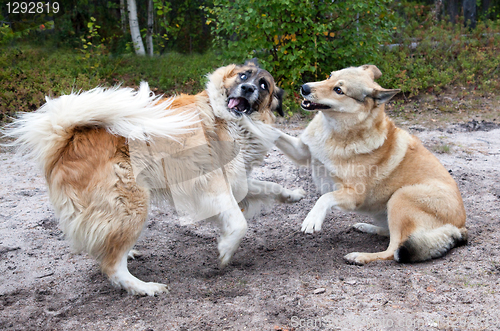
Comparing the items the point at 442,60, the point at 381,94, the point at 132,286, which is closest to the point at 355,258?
the point at 381,94

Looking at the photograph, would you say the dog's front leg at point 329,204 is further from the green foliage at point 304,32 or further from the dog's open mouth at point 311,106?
the green foliage at point 304,32

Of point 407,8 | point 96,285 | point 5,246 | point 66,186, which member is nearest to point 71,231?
point 66,186

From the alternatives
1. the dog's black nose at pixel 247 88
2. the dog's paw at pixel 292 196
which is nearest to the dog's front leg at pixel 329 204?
the dog's paw at pixel 292 196

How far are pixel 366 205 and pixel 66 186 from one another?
8.43ft

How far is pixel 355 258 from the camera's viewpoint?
3.36m

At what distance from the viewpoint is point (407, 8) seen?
580 inches

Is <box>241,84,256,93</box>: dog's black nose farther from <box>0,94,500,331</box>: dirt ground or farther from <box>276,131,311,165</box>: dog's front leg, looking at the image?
<box>0,94,500,331</box>: dirt ground

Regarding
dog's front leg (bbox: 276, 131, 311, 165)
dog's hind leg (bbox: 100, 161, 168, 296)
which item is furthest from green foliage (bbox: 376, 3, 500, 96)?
dog's hind leg (bbox: 100, 161, 168, 296)

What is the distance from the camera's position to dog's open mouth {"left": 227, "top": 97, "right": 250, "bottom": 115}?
11.6 feet

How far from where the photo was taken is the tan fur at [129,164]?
9.25ft

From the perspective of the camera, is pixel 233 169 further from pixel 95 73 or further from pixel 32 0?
pixel 32 0

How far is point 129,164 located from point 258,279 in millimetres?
1289

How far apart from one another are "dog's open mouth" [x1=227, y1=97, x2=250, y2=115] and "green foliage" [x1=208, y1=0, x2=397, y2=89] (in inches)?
162

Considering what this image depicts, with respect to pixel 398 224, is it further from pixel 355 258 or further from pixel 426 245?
pixel 355 258
